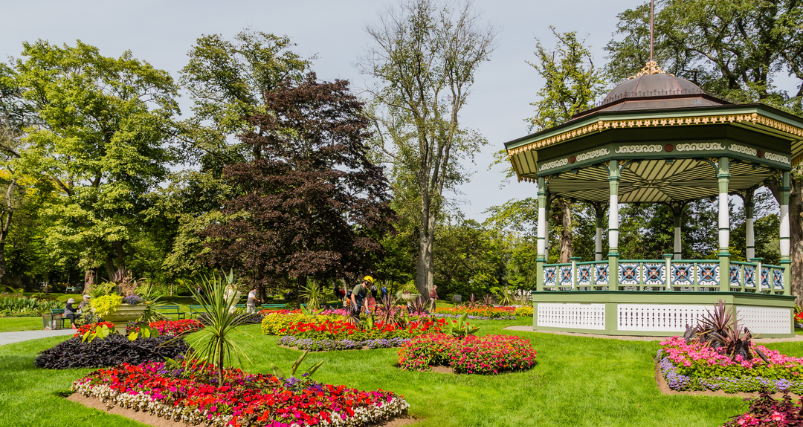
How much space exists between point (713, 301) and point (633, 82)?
6455 mm

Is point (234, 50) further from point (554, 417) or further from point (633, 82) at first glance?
point (554, 417)

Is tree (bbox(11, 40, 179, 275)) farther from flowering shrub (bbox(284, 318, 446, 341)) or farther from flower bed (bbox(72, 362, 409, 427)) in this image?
flower bed (bbox(72, 362, 409, 427))

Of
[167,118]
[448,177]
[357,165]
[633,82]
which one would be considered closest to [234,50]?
[167,118]

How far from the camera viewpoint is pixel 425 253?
30.0 meters

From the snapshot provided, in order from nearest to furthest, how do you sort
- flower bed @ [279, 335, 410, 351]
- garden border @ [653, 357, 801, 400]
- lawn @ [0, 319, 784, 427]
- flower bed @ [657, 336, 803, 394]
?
lawn @ [0, 319, 784, 427]
garden border @ [653, 357, 801, 400]
flower bed @ [657, 336, 803, 394]
flower bed @ [279, 335, 410, 351]

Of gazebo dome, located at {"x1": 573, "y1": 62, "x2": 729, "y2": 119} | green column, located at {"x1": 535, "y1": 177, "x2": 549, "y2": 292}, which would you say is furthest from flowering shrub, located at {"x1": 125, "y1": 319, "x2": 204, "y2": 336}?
gazebo dome, located at {"x1": 573, "y1": 62, "x2": 729, "y2": 119}

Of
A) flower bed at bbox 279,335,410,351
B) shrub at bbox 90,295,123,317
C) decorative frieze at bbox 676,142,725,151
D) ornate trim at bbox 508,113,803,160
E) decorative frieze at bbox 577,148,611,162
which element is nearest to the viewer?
shrub at bbox 90,295,123,317

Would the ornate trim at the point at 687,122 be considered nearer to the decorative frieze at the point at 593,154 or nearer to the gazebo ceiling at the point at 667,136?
the gazebo ceiling at the point at 667,136

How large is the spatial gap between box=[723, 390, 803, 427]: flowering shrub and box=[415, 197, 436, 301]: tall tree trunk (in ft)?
79.6

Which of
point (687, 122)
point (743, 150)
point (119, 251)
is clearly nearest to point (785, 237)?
point (743, 150)

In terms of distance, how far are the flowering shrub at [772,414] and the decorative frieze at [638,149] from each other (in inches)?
351

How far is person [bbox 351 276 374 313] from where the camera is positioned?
13498 mm

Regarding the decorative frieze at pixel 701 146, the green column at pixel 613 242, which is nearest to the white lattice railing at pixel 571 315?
the green column at pixel 613 242

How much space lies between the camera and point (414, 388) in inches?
320
